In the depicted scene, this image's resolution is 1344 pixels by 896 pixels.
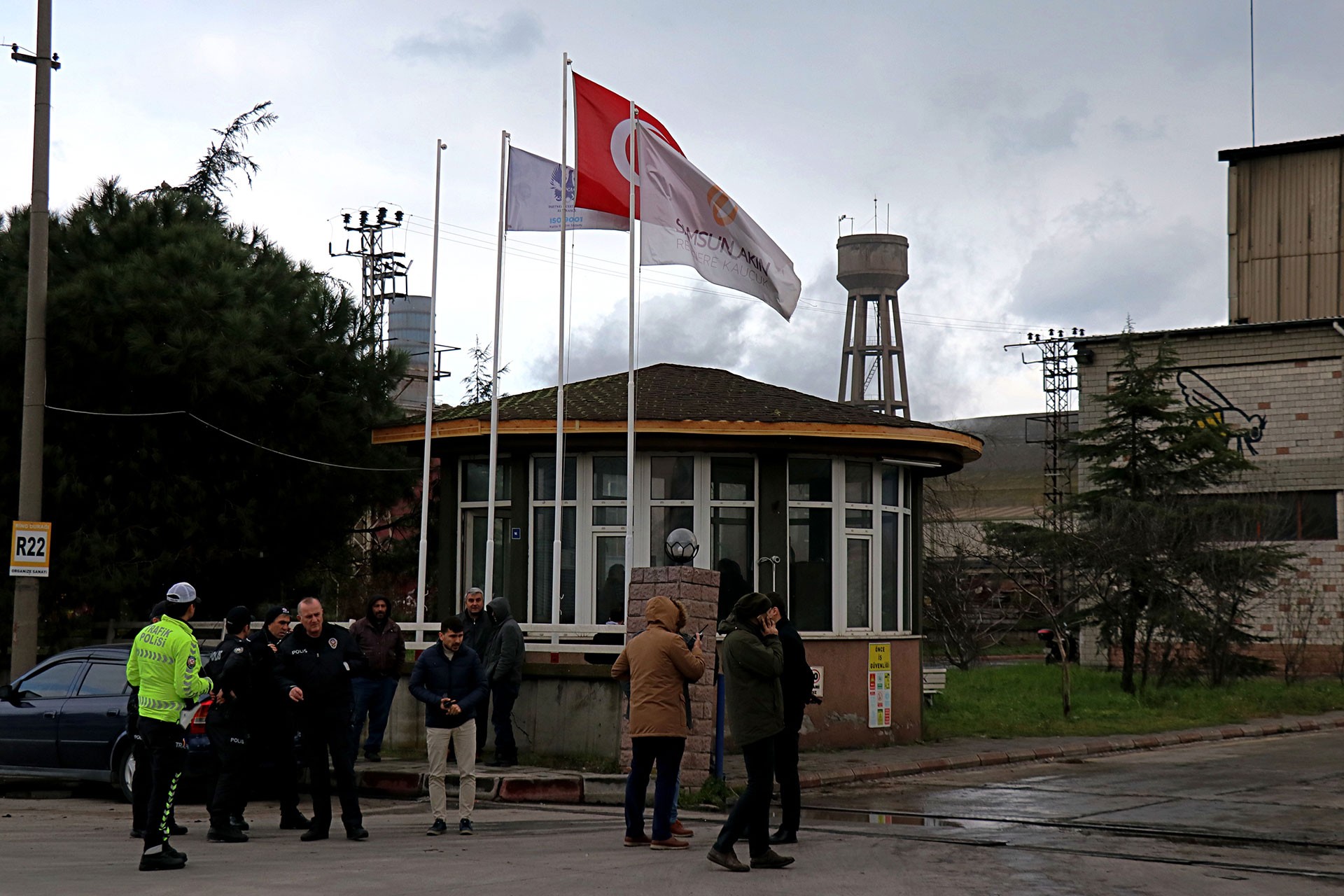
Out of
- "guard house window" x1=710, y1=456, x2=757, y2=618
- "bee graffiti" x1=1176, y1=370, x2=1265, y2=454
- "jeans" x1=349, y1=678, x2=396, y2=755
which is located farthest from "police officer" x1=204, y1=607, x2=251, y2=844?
"bee graffiti" x1=1176, y1=370, x2=1265, y2=454

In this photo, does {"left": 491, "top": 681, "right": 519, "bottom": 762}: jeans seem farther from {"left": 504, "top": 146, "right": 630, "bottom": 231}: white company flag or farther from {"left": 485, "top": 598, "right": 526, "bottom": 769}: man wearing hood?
{"left": 504, "top": 146, "right": 630, "bottom": 231}: white company flag

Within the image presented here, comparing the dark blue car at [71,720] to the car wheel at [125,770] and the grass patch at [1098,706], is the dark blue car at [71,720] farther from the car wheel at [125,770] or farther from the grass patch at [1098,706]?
the grass patch at [1098,706]

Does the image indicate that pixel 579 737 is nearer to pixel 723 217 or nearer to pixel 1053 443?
pixel 723 217

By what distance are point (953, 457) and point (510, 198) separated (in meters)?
6.87

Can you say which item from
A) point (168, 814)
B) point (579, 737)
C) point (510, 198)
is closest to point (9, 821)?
point (168, 814)

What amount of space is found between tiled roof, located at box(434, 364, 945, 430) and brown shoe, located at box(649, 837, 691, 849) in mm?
8317

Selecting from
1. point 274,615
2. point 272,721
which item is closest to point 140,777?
point 272,721

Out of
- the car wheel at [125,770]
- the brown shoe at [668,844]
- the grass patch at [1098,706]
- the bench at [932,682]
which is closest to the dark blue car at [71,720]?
the car wheel at [125,770]

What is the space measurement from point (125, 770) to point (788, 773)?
21.8ft

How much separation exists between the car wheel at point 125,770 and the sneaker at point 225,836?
3.02 m

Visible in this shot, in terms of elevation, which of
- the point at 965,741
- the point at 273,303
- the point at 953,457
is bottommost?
the point at 965,741

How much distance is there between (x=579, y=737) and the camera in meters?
16.3

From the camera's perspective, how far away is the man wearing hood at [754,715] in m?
9.51

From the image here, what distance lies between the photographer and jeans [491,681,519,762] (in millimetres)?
15914
